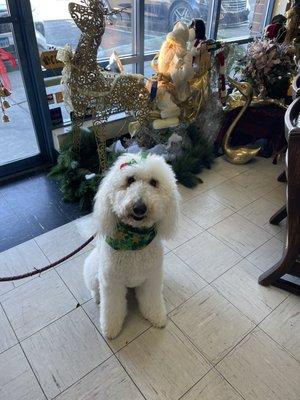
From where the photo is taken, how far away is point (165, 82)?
218 cm

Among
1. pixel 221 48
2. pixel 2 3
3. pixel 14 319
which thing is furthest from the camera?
pixel 221 48

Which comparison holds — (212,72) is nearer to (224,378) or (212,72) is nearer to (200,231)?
(200,231)

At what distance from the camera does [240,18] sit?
3469 mm

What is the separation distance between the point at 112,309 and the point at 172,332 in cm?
29

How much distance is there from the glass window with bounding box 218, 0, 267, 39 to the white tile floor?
2.54 meters

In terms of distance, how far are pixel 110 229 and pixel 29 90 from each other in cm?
153

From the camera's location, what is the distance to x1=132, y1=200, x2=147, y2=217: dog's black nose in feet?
3.23

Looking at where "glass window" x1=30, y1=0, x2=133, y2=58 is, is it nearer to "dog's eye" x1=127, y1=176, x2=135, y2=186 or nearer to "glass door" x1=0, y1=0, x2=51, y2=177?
"glass door" x1=0, y1=0, x2=51, y2=177

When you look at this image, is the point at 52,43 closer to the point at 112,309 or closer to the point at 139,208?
the point at 139,208


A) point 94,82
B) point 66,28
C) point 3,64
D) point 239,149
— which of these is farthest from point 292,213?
point 66,28

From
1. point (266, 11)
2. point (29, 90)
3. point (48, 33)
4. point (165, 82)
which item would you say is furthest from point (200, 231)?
point (266, 11)

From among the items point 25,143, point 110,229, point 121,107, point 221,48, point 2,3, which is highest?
point 2,3

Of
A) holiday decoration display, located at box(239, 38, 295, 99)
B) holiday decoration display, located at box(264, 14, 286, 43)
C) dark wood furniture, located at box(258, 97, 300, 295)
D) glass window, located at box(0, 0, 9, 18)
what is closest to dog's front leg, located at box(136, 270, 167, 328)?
dark wood furniture, located at box(258, 97, 300, 295)

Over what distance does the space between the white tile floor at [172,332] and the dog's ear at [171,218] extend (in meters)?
0.46
